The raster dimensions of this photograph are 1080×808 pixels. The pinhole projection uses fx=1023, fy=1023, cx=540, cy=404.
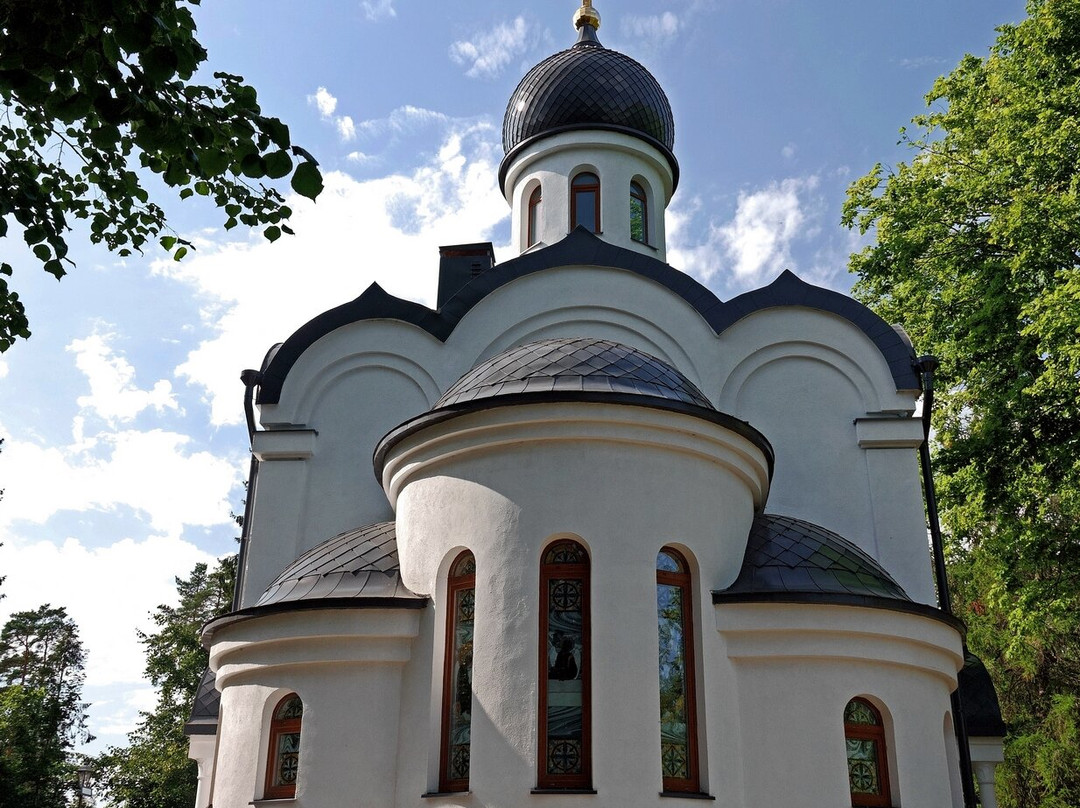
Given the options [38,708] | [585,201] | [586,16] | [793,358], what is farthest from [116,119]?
[38,708]

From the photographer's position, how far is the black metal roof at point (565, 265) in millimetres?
12406

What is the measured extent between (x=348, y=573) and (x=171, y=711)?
68.9 ft

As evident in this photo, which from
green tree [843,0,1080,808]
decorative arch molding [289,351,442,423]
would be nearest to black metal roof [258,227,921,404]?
decorative arch molding [289,351,442,423]

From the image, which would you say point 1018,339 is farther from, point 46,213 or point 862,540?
point 46,213

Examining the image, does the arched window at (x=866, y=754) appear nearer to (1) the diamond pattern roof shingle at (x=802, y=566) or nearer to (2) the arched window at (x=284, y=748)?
(1) the diamond pattern roof shingle at (x=802, y=566)

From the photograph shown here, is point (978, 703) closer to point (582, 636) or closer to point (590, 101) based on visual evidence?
point (582, 636)

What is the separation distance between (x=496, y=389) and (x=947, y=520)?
8.88 metres

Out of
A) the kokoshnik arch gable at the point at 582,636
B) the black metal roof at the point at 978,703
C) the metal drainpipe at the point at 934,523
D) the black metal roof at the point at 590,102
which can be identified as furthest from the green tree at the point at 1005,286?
the kokoshnik arch gable at the point at 582,636

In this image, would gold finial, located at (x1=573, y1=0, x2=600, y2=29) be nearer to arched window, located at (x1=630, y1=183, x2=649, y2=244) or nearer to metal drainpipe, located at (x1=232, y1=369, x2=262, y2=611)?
arched window, located at (x1=630, y1=183, x2=649, y2=244)

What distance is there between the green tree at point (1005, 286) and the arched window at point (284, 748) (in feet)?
30.5

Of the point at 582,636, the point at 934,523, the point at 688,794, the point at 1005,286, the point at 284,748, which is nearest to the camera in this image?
the point at 688,794

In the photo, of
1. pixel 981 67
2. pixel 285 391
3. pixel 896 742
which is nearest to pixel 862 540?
pixel 896 742

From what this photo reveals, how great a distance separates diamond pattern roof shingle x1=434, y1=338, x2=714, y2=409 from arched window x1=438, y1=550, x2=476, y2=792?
147 centimetres

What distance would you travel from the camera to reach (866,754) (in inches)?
317
